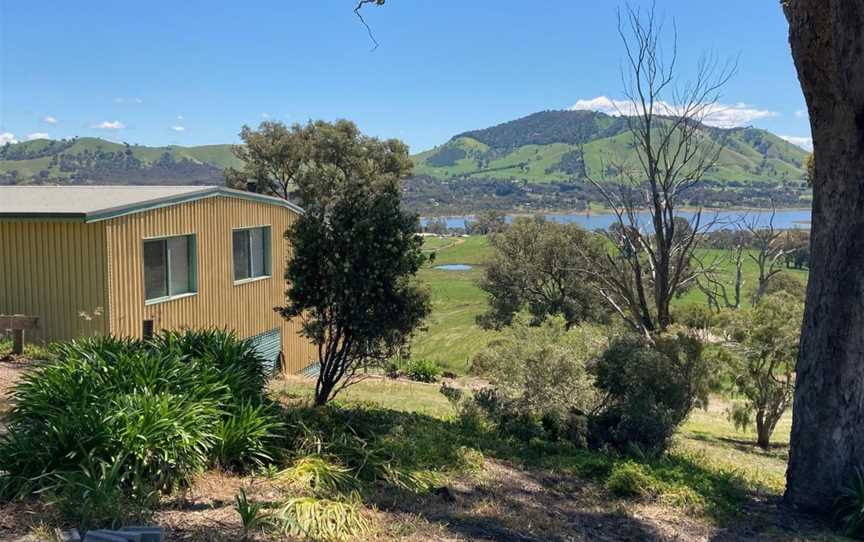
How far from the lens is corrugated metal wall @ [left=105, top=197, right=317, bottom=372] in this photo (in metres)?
13.9

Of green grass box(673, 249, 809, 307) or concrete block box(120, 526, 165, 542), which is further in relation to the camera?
green grass box(673, 249, 809, 307)

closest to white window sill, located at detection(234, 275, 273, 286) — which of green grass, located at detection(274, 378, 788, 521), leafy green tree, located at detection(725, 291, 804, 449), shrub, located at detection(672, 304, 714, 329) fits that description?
green grass, located at detection(274, 378, 788, 521)

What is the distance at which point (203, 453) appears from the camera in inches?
227

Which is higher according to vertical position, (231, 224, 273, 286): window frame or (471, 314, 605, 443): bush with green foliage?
(231, 224, 273, 286): window frame

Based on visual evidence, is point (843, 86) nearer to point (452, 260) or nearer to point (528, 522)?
point (528, 522)

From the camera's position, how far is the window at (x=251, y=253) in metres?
17.9

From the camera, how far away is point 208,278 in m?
16.4

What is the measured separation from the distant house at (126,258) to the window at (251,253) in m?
0.04

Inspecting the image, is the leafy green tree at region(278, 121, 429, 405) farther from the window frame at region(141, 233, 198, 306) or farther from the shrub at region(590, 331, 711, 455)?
the window frame at region(141, 233, 198, 306)

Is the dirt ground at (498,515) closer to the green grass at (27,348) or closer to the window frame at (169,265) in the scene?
the green grass at (27,348)

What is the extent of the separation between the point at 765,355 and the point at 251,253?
44.1 ft

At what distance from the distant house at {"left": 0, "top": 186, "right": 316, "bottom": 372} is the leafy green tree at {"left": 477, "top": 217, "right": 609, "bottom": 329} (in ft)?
71.9

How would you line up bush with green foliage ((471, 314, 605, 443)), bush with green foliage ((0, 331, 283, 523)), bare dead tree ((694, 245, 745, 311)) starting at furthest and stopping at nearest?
bare dead tree ((694, 245, 745, 311)), bush with green foliage ((471, 314, 605, 443)), bush with green foliage ((0, 331, 283, 523))

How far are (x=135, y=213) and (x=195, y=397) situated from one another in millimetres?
8922
